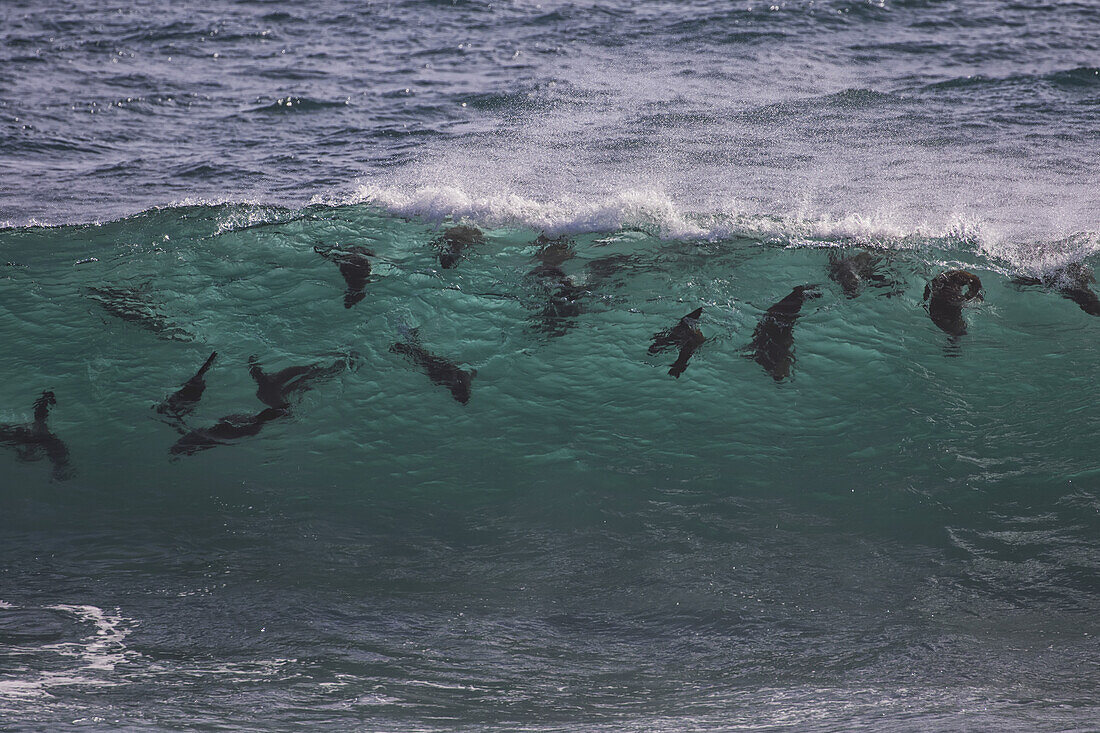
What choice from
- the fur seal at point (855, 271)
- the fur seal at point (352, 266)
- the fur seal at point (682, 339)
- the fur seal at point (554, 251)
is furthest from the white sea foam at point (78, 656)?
the fur seal at point (855, 271)

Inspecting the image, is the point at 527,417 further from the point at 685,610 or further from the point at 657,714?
the point at 657,714

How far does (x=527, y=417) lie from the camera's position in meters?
7.22

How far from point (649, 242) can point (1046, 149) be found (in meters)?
5.64

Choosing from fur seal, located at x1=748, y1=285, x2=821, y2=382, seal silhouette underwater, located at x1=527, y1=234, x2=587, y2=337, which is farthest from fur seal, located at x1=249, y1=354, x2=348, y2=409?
fur seal, located at x1=748, y1=285, x2=821, y2=382

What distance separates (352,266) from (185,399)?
2.23 m

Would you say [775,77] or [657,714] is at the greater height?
[775,77]

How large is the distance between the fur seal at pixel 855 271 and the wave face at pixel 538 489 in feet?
0.37

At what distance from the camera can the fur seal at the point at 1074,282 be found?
8.04 m

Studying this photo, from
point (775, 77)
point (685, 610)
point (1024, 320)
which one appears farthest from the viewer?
→ point (775, 77)

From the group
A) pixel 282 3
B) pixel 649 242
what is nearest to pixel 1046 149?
pixel 649 242

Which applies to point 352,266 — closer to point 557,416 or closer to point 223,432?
point 223,432

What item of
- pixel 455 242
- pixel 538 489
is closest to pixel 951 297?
pixel 538 489

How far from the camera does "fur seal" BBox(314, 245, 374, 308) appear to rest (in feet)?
28.1

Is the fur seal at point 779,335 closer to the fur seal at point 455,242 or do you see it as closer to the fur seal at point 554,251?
the fur seal at point 554,251
